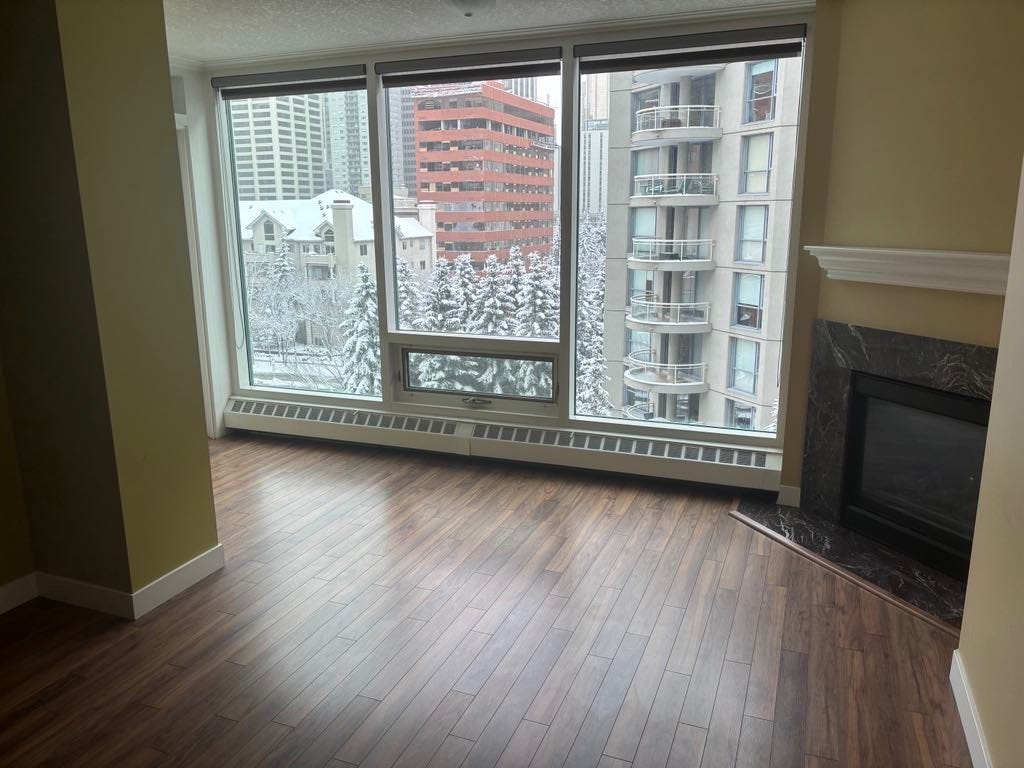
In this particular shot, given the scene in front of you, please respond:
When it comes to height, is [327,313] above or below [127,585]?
above

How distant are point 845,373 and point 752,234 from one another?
2.92ft

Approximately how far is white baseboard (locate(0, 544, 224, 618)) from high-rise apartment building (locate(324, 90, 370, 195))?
2.64 meters

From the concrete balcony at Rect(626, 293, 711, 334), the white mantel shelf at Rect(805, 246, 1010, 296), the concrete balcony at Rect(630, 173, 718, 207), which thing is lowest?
the concrete balcony at Rect(626, 293, 711, 334)

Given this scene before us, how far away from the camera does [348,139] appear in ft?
15.3

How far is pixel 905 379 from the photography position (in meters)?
3.23

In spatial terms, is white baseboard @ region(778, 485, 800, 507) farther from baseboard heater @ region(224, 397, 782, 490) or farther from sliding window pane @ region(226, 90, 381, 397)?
sliding window pane @ region(226, 90, 381, 397)

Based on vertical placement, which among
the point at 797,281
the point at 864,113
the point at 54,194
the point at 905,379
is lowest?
the point at 905,379

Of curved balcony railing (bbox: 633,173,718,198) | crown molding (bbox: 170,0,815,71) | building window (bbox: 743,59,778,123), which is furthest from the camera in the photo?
curved balcony railing (bbox: 633,173,718,198)

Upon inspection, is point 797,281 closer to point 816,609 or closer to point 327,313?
point 816,609

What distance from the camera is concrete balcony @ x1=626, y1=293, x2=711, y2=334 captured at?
4.10 metres

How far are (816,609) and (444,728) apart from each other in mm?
1575

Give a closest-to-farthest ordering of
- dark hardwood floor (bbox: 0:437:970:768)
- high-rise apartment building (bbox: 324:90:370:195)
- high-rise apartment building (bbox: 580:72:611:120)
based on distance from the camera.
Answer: dark hardwood floor (bbox: 0:437:970:768)
high-rise apartment building (bbox: 580:72:611:120)
high-rise apartment building (bbox: 324:90:370:195)

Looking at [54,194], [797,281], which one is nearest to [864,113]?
[797,281]

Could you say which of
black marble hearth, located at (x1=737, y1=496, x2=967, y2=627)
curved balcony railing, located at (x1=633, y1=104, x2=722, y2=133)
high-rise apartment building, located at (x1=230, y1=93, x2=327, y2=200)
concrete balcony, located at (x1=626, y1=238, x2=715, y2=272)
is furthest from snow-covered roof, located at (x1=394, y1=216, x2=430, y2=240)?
black marble hearth, located at (x1=737, y1=496, x2=967, y2=627)
